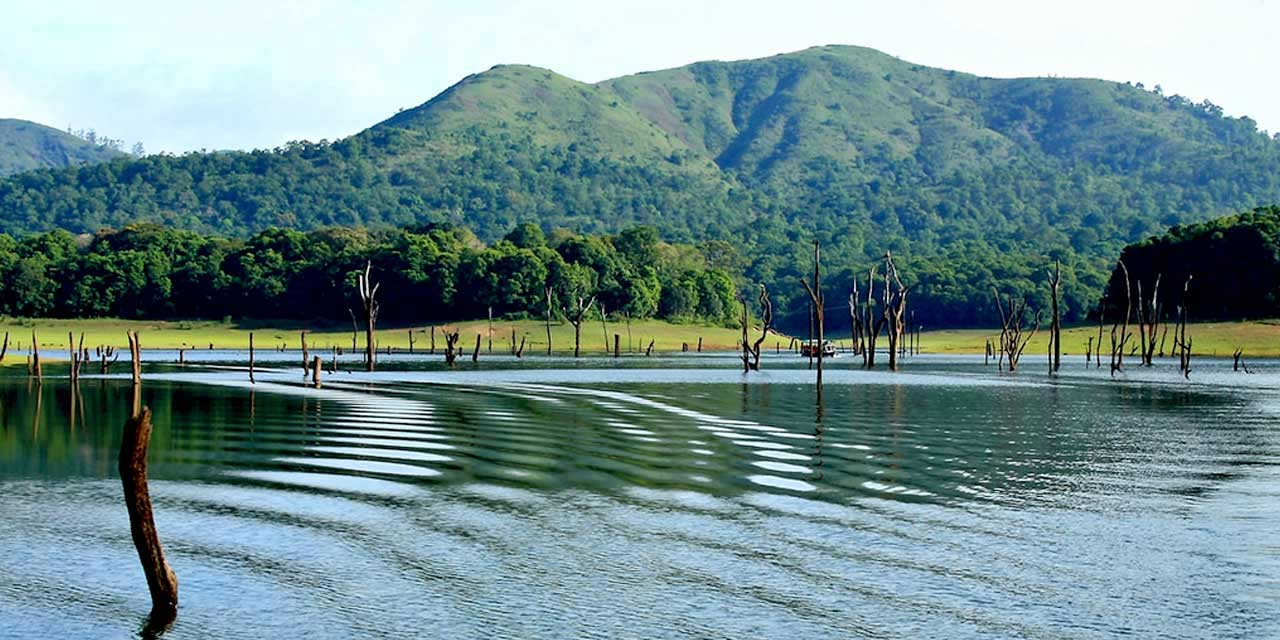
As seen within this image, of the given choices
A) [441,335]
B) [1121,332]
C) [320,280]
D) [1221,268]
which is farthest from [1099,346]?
[320,280]

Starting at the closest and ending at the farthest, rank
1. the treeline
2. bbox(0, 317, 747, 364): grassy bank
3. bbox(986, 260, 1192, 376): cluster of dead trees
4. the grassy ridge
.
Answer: bbox(986, 260, 1192, 376): cluster of dead trees < the grassy ridge < bbox(0, 317, 747, 364): grassy bank < the treeline

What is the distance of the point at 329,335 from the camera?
16012 cm

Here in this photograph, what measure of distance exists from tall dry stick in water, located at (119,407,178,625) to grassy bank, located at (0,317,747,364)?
12435cm

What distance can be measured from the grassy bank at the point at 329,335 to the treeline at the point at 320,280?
343 cm

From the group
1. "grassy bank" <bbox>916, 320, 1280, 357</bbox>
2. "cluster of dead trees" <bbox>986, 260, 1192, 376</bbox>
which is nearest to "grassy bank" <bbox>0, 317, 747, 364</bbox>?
"grassy bank" <bbox>916, 320, 1280, 357</bbox>

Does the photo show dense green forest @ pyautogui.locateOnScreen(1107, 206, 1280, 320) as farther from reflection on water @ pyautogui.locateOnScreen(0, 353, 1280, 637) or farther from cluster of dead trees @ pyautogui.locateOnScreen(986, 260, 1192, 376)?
reflection on water @ pyautogui.locateOnScreen(0, 353, 1280, 637)

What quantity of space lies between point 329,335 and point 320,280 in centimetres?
1083

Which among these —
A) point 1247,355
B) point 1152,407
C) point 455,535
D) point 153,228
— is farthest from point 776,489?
point 153,228

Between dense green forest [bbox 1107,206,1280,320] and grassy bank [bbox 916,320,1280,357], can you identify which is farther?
dense green forest [bbox 1107,206,1280,320]

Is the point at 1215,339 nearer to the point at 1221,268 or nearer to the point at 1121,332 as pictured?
the point at 1121,332

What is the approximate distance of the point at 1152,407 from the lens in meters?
55.4

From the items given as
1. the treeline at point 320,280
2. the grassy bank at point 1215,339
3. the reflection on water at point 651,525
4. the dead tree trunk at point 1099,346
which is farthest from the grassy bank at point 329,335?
the reflection on water at point 651,525

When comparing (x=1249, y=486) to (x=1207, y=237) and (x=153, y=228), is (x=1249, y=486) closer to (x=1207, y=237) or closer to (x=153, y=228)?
(x=1207, y=237)

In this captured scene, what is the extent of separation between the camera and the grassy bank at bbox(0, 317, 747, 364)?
149 m
